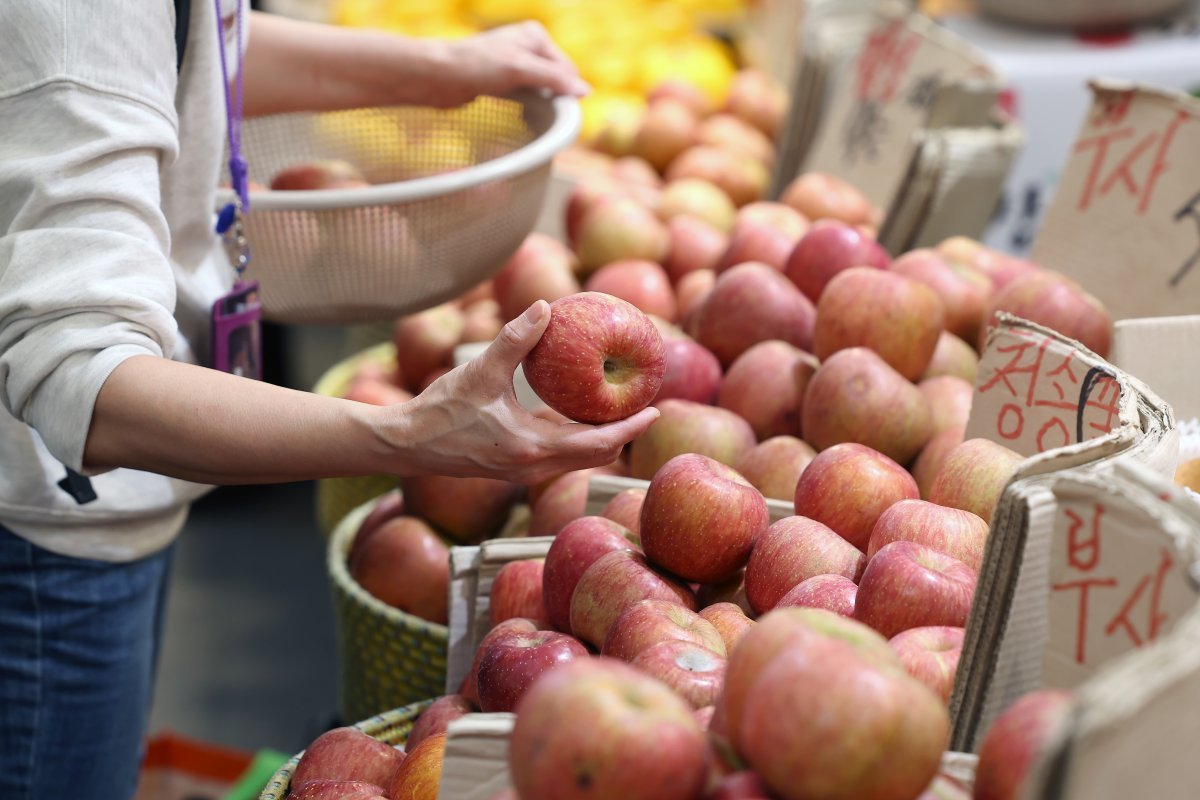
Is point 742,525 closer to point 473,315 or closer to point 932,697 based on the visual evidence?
point 932,697

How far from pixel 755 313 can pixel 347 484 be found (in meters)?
0.91

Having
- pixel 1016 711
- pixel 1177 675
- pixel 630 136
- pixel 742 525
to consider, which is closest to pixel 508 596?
pixel 742 525

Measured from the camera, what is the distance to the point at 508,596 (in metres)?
1.37

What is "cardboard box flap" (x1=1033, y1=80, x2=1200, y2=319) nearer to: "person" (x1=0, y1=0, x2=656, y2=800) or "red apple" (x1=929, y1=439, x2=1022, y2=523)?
"red apple" (x1=929, y1=439, x2=1022, y2=523)

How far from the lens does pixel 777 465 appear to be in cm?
154

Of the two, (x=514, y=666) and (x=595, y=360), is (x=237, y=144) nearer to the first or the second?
(x=595, y=360)

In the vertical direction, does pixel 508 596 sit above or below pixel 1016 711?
below

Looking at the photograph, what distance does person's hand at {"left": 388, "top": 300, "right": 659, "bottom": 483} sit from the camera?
1.06 metres

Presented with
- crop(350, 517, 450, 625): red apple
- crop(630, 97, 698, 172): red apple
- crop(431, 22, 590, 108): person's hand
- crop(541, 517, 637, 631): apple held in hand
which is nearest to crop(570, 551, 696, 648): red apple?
crop(541, 517, 637, 631): apple held in hand

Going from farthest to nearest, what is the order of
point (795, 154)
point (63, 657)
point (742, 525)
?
point (795, 154)
point (63, 657)
point (742, 525)

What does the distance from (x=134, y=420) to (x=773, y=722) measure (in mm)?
632

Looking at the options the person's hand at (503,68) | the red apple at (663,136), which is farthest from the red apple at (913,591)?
the red apple at (663,136)

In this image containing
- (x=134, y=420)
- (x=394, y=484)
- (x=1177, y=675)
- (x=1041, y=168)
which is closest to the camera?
(x=1177, y=675)

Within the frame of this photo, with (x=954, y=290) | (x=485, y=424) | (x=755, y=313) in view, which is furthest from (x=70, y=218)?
(x=954, y=290)
